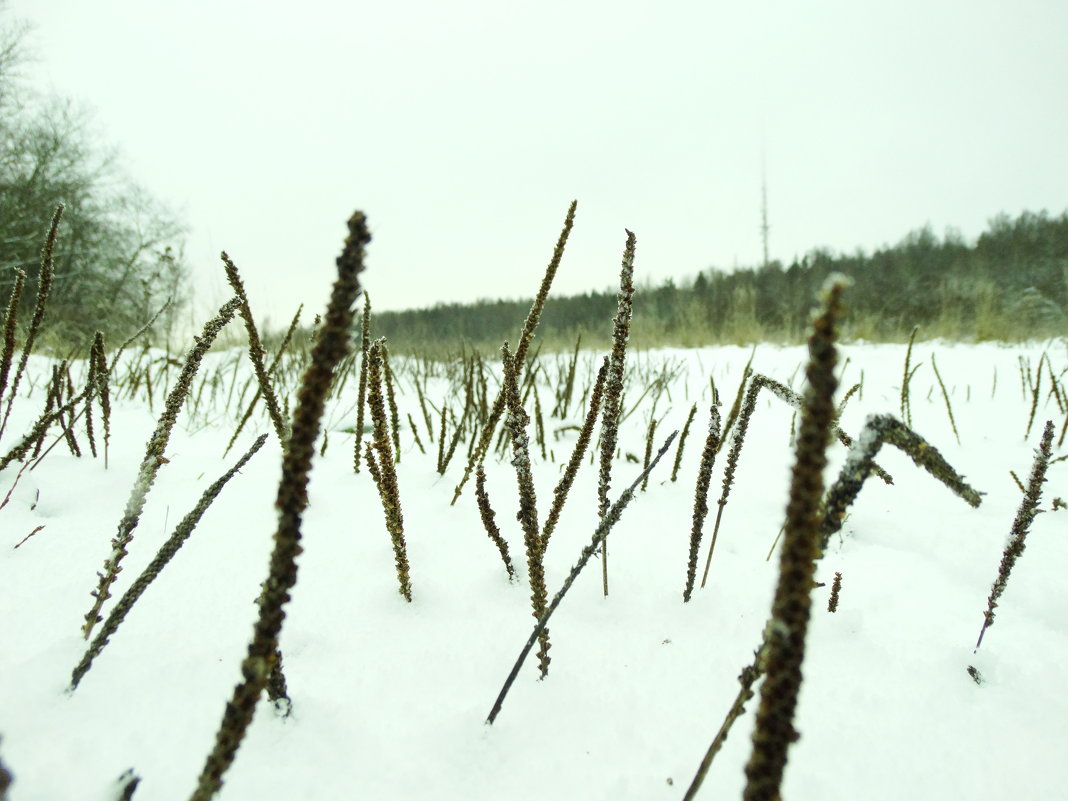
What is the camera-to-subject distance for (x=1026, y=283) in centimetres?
1612

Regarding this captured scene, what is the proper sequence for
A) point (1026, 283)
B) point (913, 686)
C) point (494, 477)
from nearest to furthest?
point (913, 686)
point (494, 477)
point (1026, 283)

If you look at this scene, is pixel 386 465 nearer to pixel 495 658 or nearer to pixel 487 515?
pixel 487 515

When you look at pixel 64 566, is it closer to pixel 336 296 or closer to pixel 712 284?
pixel 336 296

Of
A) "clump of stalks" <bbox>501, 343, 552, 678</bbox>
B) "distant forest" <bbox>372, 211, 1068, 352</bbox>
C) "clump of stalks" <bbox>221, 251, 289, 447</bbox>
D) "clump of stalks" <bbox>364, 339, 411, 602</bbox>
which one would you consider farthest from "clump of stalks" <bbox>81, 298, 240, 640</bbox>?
"distant forest" <bbox>372, 211, 1068, 352</bbox>

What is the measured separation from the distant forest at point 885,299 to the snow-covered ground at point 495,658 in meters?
6.53

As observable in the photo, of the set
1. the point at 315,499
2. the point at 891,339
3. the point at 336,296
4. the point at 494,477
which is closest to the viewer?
the point at 336,296

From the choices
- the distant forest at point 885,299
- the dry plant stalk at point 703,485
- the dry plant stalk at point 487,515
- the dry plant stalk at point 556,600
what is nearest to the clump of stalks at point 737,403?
the dry plant stalk at point 703,485

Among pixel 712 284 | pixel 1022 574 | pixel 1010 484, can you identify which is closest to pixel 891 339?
pixel 1010 484

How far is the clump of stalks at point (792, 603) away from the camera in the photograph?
24cm

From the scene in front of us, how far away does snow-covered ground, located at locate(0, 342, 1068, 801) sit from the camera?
55 cm

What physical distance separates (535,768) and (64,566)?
31.3 inches

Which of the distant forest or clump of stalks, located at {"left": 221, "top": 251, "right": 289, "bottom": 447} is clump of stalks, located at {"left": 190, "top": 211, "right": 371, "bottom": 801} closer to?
clump of stalks, located at {"left": 221, "top": 251, "right": 289, "bottom": 447}

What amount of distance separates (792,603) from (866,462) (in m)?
0.18

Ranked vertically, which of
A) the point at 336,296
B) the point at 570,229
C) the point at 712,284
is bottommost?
the point at 336,296
